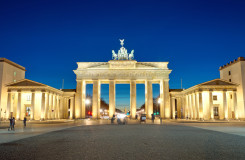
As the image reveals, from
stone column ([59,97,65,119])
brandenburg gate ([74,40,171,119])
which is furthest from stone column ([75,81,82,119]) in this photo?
stone column ([59,97,65,119])

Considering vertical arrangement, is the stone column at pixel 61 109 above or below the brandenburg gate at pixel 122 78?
below

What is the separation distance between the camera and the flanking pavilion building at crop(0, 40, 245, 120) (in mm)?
57031

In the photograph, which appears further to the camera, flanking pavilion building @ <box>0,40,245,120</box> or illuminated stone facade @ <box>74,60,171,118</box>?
illuminated stone facade @ <box>74,60,171,118</box>

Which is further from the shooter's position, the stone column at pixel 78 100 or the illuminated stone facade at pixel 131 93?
the stone column at pixel 78 100

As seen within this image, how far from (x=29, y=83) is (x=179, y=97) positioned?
158ft

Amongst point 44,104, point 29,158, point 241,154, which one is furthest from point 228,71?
point 29,158

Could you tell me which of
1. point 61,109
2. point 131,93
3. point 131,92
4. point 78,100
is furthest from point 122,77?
point 61,109

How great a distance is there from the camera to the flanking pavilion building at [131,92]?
5703 centimetres

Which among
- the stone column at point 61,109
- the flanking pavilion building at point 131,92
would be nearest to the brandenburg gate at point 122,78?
the flanking pavilion building at point 131,92

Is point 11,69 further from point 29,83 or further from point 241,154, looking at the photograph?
point 241,154

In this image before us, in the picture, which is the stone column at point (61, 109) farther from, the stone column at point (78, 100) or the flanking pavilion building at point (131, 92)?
the stone column at point (78, 100)

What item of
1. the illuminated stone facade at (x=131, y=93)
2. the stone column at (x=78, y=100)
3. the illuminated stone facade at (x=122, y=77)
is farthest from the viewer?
the illuminated stone facade at (x=122, y=77)

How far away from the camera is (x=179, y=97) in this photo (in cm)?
7588

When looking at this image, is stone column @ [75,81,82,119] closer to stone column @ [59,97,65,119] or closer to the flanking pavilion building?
the flanking pavilion building
